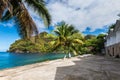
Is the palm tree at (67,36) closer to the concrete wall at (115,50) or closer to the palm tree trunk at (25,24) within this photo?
the concrete wall at (115,50)

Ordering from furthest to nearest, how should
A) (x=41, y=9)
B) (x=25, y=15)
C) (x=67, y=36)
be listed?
1. (x=67, y=36)
2. (x=41, y=9)
3. (x=25, y=15)

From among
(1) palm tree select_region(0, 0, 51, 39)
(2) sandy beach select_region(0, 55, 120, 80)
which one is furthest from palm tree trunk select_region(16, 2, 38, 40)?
(2) sandy beach select_region(0, 55, 120, 80)

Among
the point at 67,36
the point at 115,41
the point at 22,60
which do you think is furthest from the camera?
the point at 22,60

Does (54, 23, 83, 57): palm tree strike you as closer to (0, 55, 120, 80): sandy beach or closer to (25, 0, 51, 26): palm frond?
(0, 55, 120, 80): sandy beach

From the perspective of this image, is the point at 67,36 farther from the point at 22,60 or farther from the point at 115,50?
the point at 22,60

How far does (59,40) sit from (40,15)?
1844cm

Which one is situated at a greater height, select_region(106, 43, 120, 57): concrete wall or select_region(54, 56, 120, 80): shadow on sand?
select_region(106, 43, 120, 57): concrete wall

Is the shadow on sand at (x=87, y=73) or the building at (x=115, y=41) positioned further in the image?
the building at (x=115, y=41)

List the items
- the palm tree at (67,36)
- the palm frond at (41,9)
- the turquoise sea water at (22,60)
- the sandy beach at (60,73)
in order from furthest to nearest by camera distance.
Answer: the turquoise sea water at (22,60), the palm tree at (67,36), the palm frond at (41,9), the sandy beach at (60,73)

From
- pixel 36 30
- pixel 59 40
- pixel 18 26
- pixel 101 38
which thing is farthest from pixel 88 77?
pixel 101 38

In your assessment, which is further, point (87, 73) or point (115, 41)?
→ point (115, 41)

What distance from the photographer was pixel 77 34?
1308 inches

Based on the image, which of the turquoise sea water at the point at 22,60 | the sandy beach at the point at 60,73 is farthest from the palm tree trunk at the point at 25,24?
the turquoise sea water at the point at 22,60

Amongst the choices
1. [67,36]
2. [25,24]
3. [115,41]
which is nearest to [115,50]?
[115,41]
